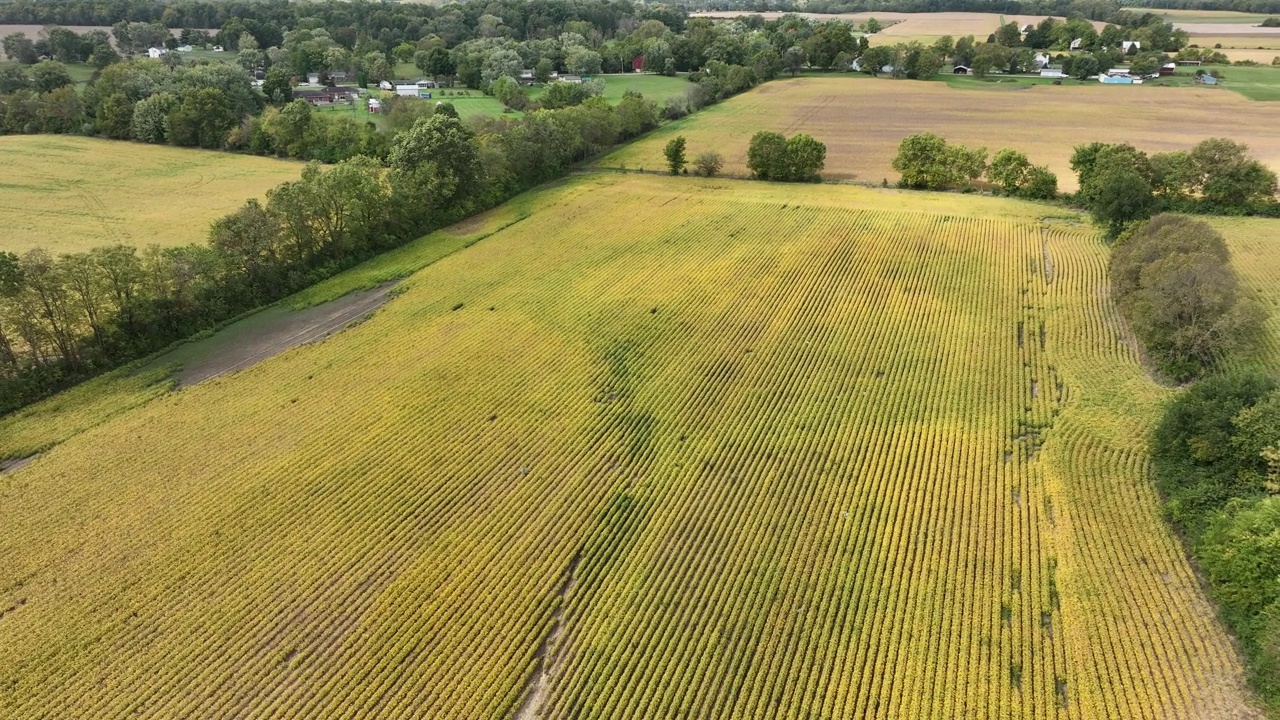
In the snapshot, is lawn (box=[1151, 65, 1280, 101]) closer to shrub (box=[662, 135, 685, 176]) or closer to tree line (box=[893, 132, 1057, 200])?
tree line (box=[893, 132, 1057, 200])

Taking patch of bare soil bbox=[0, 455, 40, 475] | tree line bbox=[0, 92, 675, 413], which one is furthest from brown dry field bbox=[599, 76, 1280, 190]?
patch of bare soil bbox=[0, 455, 40, 475]

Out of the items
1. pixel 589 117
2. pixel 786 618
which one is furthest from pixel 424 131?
pixel 786 618

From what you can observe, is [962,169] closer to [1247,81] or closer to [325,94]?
[1247,81]

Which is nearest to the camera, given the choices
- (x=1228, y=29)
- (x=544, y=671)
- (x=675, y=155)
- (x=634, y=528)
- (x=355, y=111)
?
(x=544, y=671)

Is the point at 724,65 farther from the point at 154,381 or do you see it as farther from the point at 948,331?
the point at 154,381

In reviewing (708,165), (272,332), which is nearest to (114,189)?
(272,332)

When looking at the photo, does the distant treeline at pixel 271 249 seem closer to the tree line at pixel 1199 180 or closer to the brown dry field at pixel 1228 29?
the tree line at pixel 1199 180
